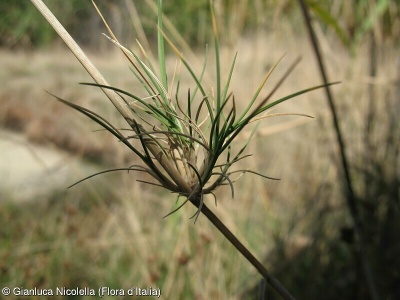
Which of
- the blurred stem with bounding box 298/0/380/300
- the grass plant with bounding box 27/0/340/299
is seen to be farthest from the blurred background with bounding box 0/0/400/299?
the grass plant with bounding box 27/0/340/299

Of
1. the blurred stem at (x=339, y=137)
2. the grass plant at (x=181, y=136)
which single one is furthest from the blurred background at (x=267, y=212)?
the grass plant at (x=181, y=136)

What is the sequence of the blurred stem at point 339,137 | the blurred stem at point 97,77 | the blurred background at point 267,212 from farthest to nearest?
the blurred background at point 267,212 → the blurred stem at point 339,137 → the blurred stem at point 97,77

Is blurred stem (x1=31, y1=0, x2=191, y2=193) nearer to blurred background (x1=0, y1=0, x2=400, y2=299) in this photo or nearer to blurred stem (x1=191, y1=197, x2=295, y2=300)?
blurred stem (x1=191, y1=197, x2=295, y2=300)

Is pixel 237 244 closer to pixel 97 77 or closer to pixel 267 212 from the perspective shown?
pixel 97 77

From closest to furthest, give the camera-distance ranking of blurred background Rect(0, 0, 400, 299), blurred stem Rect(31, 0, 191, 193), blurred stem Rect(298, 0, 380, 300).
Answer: blurred stem Rect(31, 0, 191, 193) < blurred stem Rect(298, 0, 380, 300) < blurred background Rect(0, 0, 400, 299)

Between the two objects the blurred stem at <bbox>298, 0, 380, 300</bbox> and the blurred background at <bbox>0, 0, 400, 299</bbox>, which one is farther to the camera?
the blurred background at <bbox>0, 0, 400, 299</bbox>

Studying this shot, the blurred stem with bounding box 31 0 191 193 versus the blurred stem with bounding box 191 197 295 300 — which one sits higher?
the blurred stem with bounding box 31 0 191 193

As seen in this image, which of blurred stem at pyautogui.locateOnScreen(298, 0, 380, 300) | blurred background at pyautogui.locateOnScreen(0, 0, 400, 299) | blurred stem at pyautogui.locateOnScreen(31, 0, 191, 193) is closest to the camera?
blurred stem at pyautogui.locateOnScreen(31, 0, 191, 193)

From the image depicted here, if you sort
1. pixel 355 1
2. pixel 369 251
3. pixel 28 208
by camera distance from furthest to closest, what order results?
pixel 28 208 → pixel 355 1 → pixel 369 251

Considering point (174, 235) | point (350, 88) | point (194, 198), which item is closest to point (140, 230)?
point (174, 235)

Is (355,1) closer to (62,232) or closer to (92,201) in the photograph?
(62,232)

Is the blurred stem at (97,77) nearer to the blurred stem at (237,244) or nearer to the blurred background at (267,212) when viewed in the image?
the blurred stem at (237,244)
